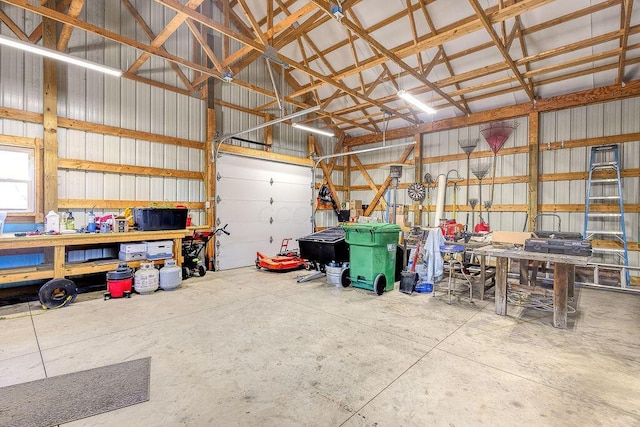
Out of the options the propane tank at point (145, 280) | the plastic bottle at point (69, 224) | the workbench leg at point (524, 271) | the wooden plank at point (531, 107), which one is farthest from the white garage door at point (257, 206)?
the workbench leg at point (524, 271)

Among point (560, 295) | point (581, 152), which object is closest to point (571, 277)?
point (560, 295)

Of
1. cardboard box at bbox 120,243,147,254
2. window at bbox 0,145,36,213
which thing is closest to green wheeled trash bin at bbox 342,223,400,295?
cardboard box at bbox 120,243,147,254

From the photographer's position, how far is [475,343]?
290 centimetres

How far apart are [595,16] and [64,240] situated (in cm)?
889

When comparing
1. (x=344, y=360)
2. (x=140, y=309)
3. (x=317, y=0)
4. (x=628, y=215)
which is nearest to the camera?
(x=344, y=360)

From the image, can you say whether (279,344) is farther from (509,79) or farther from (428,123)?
(428,123)

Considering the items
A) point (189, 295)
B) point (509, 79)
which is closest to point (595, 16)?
point (509, 79)

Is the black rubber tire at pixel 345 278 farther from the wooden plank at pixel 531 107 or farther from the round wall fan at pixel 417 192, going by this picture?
the wooden plank at pixel 531 107

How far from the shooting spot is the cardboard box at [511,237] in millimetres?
4520

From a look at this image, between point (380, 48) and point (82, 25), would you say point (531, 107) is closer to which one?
point (380, 48)

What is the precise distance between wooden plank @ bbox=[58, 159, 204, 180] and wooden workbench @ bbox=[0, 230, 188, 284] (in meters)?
1.38

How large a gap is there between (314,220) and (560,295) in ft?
20.9

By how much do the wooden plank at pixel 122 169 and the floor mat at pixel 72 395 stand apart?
3.98 meters

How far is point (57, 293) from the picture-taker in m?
4.02
